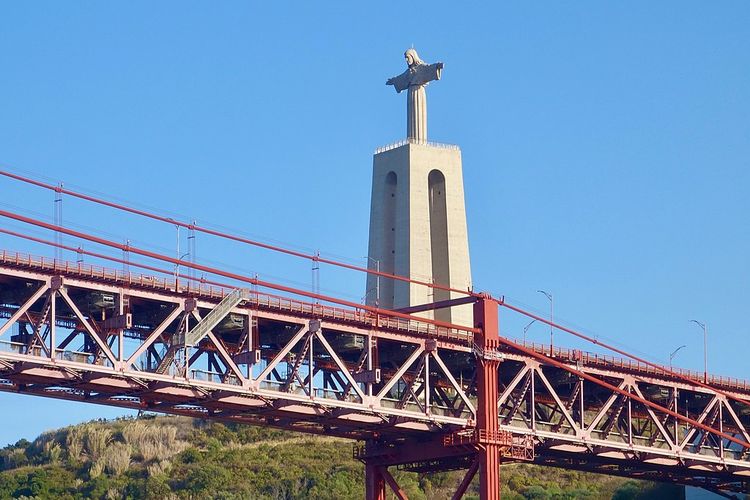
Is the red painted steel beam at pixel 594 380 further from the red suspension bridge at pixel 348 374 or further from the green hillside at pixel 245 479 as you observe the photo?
the green hillside at pixel 245 479

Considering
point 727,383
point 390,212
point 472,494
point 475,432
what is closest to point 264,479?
point 472,494

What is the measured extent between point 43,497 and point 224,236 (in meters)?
80.6

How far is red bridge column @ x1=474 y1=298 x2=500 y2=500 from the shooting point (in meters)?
113

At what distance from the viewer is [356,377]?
349ft

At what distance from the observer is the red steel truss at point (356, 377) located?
313 ft

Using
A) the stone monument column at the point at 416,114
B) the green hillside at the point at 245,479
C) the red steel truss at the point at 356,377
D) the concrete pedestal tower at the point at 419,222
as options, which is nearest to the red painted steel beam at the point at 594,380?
the red steel truss at the point at 356,377

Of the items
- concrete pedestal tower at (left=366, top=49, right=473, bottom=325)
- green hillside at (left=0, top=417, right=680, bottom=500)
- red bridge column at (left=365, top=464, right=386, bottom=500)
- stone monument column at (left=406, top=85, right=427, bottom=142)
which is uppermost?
stone monument column at (left=406, top=85, right=427, bottom=142)

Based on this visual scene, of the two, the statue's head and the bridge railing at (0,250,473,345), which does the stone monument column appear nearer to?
the statue's head

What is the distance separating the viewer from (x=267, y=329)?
107m

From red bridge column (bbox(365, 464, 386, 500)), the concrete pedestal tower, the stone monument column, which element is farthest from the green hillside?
red bridge column (bbox(365, 464, 386, 500))

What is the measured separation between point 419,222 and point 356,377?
60528 mm

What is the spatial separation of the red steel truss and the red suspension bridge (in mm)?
137

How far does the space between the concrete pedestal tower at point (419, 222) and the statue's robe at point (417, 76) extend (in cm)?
16

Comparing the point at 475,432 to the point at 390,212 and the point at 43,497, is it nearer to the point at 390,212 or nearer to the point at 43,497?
the point at 390,212
